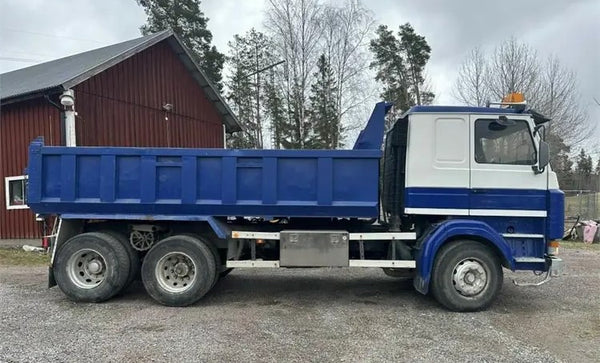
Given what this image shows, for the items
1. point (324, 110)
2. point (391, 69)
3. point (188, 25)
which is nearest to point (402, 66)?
point (391, 69)

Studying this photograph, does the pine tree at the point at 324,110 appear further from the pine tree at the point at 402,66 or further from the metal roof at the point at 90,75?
the metal roof at the point at 90,75

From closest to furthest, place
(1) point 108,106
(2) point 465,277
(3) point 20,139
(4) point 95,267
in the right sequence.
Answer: (2) point 465,277 < (4) point 95,267 < (3) point 20,139 < (1) point 108,106

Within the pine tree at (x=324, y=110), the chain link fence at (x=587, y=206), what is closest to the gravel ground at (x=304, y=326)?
the chain link fence at (x=587, y=206)

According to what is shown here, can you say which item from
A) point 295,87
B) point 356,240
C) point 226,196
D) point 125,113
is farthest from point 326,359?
point 295,87

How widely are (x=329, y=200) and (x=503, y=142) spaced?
2.54 m

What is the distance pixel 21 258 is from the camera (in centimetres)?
1070

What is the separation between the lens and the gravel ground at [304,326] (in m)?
4.51

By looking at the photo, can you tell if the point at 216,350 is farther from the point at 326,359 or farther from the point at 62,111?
the point at 62,111

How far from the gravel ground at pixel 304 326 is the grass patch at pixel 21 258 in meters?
2.80

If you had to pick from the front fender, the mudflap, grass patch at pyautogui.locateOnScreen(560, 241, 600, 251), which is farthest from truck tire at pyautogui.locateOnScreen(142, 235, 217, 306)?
grass patch at pyautogui.locateOnScreen(560, 241, 600, 251)

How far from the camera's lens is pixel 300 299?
6613 millimetres

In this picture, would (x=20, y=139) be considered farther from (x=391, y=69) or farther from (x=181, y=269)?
(x=391, y=69)

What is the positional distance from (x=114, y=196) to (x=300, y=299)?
3.04 m

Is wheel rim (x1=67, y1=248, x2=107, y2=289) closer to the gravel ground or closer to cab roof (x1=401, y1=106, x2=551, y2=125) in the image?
the gravel ground
